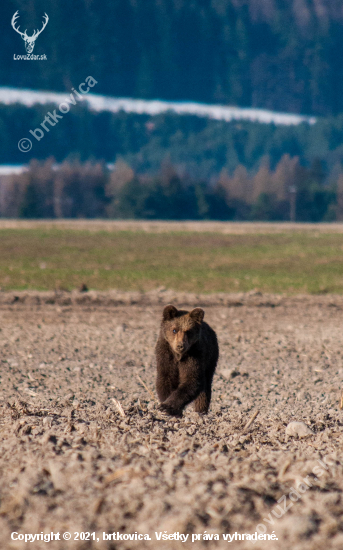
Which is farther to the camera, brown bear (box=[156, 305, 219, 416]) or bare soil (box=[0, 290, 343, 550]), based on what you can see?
brown bear (box=[156, 305, 219, 416])

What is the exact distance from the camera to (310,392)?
8.95 meters

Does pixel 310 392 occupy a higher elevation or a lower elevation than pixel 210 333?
lower

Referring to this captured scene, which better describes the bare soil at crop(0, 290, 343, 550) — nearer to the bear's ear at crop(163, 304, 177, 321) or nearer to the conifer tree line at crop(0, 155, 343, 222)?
the bear's ear at crop(163, 304, 177, 321)

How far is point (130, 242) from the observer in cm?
4538

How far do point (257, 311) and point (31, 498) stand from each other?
11603mm

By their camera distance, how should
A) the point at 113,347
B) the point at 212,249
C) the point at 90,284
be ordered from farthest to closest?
the point at 212,249
the point at 90,284
the point at 113,347

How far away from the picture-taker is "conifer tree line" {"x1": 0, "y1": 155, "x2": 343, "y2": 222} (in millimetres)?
125062

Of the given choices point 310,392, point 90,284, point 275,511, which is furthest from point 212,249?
point 275,511

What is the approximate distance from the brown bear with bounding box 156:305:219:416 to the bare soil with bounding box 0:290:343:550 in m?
0.28

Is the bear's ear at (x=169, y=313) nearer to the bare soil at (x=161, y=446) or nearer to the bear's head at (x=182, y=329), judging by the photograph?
the bear's head at (x=182, y=329)

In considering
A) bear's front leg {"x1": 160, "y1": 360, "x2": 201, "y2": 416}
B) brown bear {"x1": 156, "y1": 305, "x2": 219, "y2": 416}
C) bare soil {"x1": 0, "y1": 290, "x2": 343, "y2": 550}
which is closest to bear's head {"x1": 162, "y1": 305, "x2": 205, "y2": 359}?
brown bear {"x1": 156, "y1": 305, "x2": 219, "y2": 416}

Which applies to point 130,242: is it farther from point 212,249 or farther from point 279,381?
point 279,381

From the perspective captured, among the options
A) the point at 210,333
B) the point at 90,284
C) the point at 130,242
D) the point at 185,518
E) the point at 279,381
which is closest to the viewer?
the point at 185,518

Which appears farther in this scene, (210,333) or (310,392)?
(310,392)
